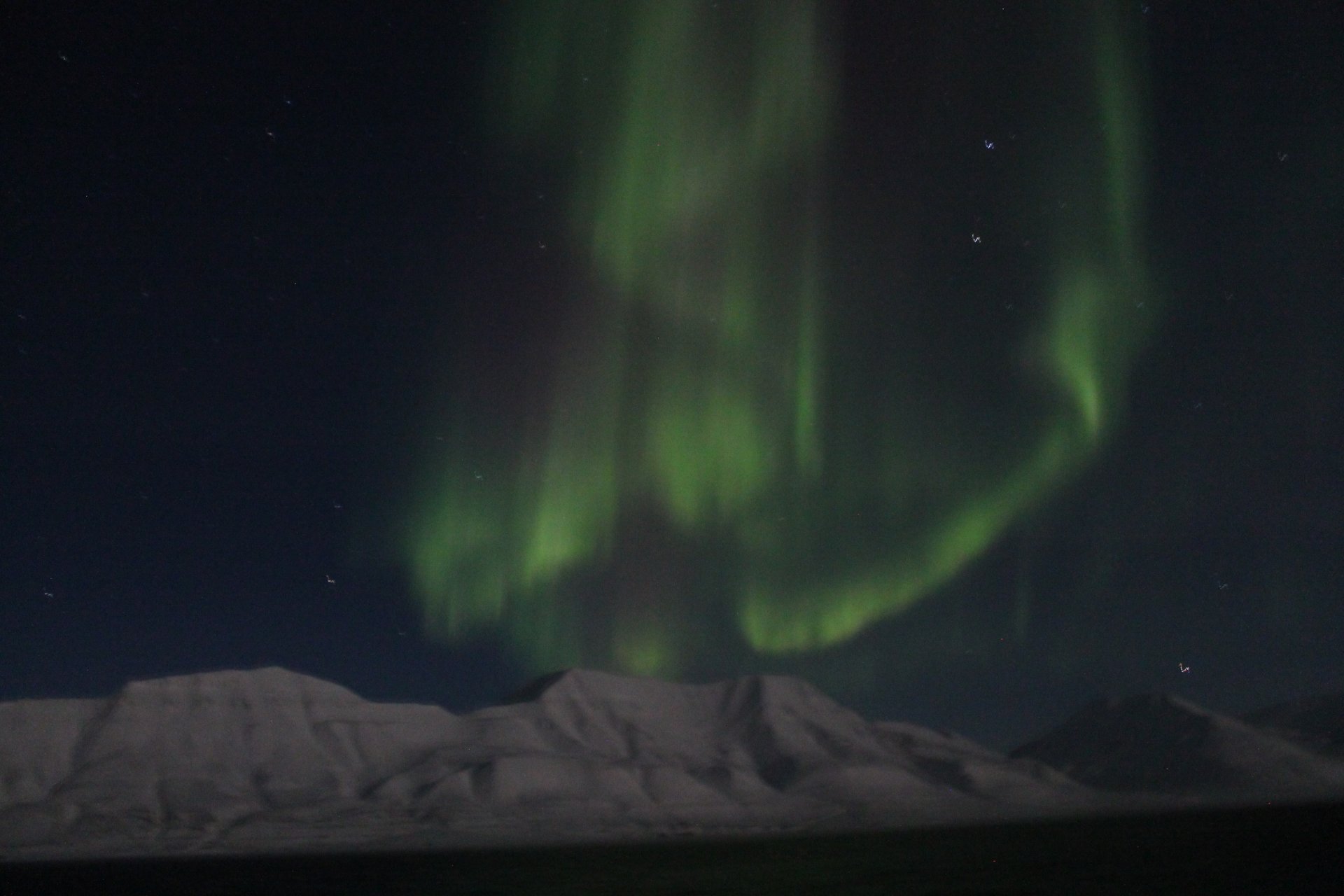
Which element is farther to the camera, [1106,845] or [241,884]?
[1106,845]

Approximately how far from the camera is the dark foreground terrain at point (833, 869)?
7519 cm

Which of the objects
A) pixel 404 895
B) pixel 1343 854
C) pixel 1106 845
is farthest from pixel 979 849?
pixel 404 895

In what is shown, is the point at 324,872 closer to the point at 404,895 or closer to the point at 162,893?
the point at 162,893

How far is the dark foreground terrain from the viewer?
75188mm

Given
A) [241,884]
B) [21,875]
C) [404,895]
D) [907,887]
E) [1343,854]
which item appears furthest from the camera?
[21,875]

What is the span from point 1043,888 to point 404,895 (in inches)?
1924

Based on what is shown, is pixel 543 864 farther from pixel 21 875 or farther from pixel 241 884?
pixel 21 875

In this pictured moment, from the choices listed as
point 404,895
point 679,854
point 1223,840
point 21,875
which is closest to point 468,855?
point 679,854

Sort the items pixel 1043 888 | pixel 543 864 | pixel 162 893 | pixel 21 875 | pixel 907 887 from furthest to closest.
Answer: pixel 21 875 < pixel 543 864 < pixel 162 893 < pixel 907 887 < pixel 1043 888

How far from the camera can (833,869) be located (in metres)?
103

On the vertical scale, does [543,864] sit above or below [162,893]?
below

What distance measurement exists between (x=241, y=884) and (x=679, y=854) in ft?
214

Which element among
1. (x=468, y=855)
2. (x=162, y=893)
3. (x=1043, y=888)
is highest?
(x=1043, y=888)

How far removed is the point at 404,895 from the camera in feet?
286
